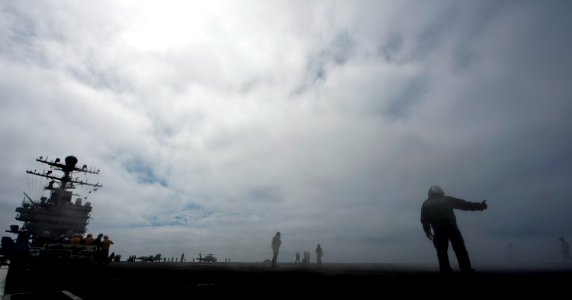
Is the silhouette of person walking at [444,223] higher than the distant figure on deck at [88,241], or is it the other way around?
the silhouette of person walking at [444,223]

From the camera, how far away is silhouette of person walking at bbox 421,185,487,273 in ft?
26.6

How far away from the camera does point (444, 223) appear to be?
8.48m

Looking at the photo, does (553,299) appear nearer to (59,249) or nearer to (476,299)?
(476,299)

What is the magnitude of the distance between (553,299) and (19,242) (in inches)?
898

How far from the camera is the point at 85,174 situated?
165 feet

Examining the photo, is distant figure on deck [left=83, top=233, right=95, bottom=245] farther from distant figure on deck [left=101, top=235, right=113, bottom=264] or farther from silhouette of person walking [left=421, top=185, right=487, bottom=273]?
silhouette of person walking [left=421, top=185, right=487, bottom=273]

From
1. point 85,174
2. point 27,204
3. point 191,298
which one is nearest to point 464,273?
point 191,298

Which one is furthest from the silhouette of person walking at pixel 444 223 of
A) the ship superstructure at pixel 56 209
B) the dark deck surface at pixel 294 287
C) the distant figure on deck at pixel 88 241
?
the ship superstructure at pixel 56 209

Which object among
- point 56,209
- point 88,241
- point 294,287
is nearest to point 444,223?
point 294,287

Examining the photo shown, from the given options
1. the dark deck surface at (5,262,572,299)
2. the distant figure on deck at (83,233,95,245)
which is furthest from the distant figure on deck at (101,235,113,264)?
the dark deck surface at (5,262,572,299)

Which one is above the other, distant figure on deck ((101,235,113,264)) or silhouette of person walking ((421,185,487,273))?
silhouette of person walking ((421,185,487,273))

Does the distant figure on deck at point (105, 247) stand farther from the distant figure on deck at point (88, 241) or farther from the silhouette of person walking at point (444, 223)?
the silhouette of person walking at point (444, 223)

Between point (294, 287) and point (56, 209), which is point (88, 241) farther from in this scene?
point (56, 209)

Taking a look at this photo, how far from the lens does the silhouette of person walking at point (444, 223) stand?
26.6 feet
